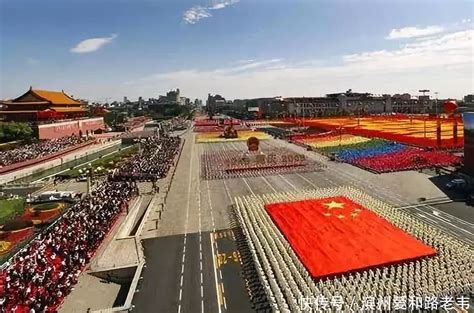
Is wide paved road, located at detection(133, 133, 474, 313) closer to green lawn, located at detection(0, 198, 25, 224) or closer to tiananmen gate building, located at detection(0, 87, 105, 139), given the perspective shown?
green lawn, located at detection(0, 198, 25, 224)

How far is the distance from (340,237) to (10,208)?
29.8m

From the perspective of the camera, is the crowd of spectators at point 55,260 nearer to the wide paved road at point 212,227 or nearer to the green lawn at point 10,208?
the wide paved road at point 212,227

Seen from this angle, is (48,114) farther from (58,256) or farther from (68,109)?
(58,256)

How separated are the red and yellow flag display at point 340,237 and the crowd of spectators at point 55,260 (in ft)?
45.0

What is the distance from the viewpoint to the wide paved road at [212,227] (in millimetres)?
20953

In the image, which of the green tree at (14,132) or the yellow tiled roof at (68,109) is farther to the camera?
the yellow tiled roof at (68,109)

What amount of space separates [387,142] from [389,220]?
42527 millimetres

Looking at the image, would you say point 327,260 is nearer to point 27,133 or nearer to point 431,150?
point 431,150

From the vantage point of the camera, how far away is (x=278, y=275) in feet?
71.5

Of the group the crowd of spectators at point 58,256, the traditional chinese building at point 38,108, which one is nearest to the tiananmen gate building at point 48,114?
the traditional chinese building at point 38,108

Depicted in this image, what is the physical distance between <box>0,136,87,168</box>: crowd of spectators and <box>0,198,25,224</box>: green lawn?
1886 cm

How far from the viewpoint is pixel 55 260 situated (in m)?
23.4

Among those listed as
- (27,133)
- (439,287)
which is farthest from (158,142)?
(439,287)

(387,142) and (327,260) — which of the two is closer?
(327,260)
